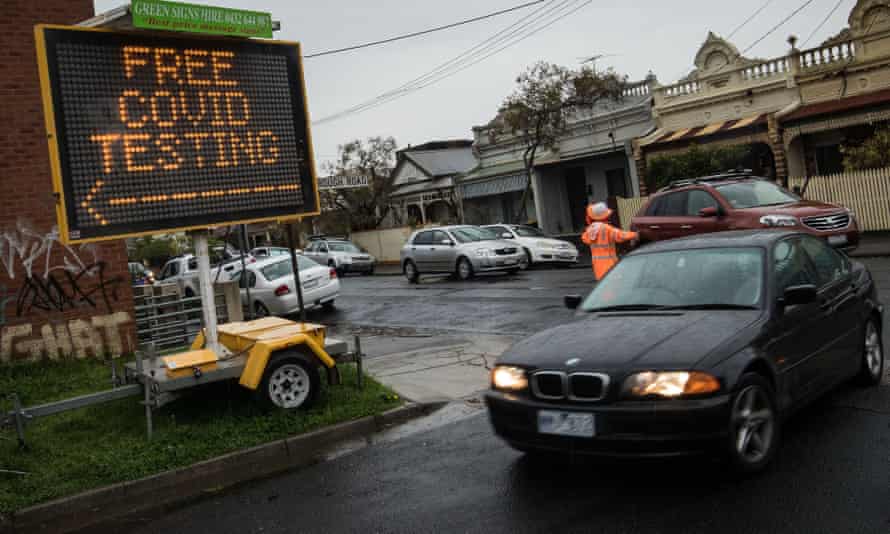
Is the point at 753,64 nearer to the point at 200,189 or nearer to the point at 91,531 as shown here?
the point at 200,189

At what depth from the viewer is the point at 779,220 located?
1248 centimetres

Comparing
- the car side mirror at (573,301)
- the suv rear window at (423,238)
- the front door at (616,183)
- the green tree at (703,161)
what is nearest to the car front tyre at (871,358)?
the car side mirror at (573,301)

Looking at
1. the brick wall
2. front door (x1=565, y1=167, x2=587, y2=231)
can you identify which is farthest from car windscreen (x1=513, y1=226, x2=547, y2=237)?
the brick wall

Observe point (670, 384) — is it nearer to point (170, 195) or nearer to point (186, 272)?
point (170, 195)

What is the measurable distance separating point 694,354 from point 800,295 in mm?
1078

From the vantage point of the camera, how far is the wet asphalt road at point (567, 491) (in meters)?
4.29

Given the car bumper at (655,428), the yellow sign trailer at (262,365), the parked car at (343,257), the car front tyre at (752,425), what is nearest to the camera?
the car bumper at (655,428)

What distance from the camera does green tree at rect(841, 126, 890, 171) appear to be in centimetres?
2102

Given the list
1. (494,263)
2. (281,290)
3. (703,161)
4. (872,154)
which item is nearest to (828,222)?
(872,154)

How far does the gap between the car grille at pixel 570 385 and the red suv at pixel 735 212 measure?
8610 mm

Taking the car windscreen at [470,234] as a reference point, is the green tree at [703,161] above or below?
above

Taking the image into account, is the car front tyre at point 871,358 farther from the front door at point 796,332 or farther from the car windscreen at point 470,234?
the car windscreen at point 470,234

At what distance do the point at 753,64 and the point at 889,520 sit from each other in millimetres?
24053

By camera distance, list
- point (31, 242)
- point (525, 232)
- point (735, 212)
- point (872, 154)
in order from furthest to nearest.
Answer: point (525, 232), point (872, 154), point (735, 212), point (31, 242)
